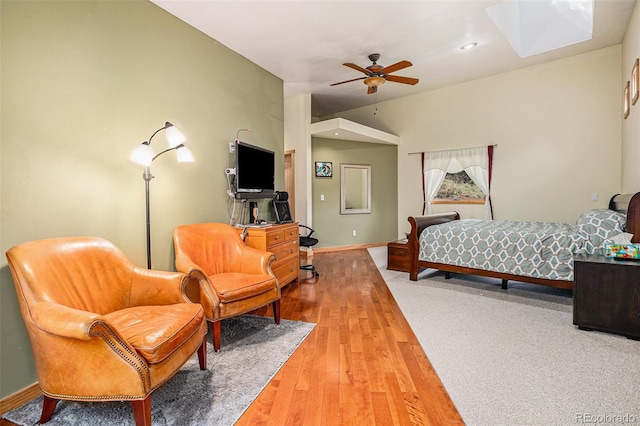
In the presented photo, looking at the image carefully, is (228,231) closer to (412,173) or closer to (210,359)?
(210,359)

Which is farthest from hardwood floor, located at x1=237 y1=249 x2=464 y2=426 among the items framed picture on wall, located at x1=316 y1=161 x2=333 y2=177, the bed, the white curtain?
framed picture on wall, located at x1=316 y1=161 x2=333 y2=177

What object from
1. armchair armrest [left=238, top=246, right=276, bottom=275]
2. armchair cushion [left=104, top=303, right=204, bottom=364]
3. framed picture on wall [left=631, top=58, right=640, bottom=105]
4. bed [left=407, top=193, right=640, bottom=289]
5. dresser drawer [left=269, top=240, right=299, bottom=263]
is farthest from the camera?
dresser drawer [left=269, top=240, right=299, bottom=263]

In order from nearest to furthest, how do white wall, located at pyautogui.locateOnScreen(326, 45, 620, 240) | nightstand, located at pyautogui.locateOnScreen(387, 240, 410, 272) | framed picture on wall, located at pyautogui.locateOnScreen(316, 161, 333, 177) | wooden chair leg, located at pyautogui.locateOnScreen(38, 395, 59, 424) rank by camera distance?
1. wooden chair leg, located at pyautogui.locateOnScreen(38, 395, 59, 424)
2. white wall, located at pyautogui.locateOnScreen(326, 45, 620, 240)
3. nightstand, located at pyautogui.locateOnScreen(387, 240, 410, 272)
4. framed picture on wall, located at pyautogui.locateOnScreen(316, 161, 333, 177)

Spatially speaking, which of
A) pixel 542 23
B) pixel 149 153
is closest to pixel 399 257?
pixel 149 153

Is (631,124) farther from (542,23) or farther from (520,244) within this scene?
(520,244)

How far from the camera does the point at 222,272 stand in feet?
9.19

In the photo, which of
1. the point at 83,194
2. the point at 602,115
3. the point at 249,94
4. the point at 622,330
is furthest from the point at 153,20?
the point at 602,115

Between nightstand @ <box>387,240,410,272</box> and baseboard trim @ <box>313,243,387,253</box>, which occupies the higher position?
nightstand @ <box>387,240,410,272</box>

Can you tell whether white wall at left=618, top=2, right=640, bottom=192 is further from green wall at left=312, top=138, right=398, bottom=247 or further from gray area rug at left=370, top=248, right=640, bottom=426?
green wall at left=312, top=138, right=398, bottom=247

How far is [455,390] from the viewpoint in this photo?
5.72 ft

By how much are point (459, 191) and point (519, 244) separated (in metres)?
2.48

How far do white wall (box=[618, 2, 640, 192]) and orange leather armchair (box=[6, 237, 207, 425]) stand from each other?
14.5 ft

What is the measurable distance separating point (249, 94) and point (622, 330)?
4.49 meters

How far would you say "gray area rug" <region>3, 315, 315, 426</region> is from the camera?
153cm
